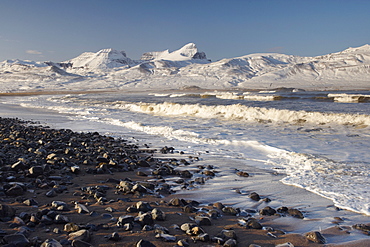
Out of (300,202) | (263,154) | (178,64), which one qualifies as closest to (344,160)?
A: (263,154)

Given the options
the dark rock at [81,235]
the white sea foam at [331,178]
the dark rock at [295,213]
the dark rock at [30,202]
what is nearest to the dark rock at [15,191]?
the dark rock at [30,202]

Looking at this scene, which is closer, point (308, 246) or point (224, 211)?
point (308, 246)

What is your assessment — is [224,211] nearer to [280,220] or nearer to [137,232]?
[280,220]

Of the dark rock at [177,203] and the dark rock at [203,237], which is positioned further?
the dark rock at [177,203]

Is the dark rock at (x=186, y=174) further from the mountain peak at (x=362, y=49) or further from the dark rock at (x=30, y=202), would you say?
the mountain peak at (x=362, y=49)

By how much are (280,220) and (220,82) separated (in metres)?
107

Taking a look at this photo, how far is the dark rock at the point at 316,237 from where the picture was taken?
278 cm

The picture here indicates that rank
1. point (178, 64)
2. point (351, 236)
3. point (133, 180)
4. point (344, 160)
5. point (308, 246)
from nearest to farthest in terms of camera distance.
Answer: point (308, 246), point (351, 236), point (133, 180), point (344, 160), point (178, 64)

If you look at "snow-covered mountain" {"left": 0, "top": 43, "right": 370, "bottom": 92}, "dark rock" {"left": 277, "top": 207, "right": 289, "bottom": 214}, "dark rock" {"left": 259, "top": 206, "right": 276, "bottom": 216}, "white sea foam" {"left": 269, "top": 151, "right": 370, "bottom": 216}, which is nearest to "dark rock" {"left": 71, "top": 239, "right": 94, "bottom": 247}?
"dark rock" {"left": 259, "top": 206, "right": 276, "bottom": 216}

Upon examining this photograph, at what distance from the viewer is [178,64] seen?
7111 inches

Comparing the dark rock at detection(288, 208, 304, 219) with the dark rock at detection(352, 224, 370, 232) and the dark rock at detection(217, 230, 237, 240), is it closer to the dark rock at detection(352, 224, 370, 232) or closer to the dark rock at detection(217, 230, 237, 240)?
the dark rock at detection(352, 224, 370, 232)

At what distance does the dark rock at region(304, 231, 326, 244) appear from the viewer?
2.78 m

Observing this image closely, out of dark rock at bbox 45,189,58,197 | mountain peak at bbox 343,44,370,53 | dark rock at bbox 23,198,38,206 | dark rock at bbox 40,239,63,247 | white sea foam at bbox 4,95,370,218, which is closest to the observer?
dark rock at bbox 40,239,63,247

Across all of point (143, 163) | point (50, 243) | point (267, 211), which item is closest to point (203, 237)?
point (267, 211)
